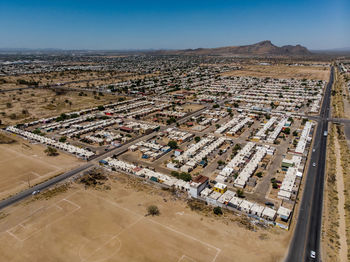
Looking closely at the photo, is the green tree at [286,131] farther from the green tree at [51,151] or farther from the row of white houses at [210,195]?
the green tree at [51,151]

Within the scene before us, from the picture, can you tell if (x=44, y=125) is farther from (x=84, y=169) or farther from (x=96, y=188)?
(x=96, y=188)

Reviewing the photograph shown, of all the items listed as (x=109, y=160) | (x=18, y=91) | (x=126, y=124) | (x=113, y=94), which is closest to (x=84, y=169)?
(x=109, y=160)

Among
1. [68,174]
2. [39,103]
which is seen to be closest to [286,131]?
[68,174]

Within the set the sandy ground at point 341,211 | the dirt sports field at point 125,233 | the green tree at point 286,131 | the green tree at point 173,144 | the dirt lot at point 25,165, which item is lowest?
the dirt sports field at point 125,233

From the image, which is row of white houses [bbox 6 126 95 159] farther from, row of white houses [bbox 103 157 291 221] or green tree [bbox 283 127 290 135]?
green tree [bbox 283 127 290 135]

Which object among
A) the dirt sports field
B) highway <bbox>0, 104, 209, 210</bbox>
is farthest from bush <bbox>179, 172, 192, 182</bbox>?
highway <bbox>0, 104, 209, 210</bbox>

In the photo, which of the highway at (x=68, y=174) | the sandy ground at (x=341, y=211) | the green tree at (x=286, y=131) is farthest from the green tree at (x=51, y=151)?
the green tree at (x=286, y=131)
